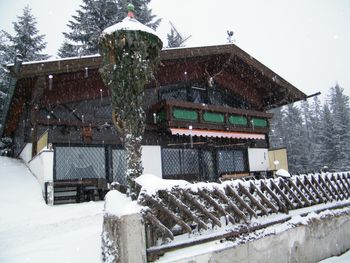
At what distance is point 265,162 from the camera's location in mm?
19578

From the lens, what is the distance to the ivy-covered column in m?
5.56

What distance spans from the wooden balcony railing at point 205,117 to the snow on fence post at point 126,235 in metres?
9.31

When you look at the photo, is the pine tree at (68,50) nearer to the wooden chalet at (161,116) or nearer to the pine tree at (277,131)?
the wooden chalet at (161,116)

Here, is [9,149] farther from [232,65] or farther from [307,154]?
[307,154]

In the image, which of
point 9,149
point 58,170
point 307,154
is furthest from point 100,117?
point 307,154

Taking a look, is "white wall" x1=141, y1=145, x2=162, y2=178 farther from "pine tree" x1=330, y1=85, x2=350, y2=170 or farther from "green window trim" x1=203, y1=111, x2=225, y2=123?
"pine tree" x1=330, y1=85, x2=350, y2=170

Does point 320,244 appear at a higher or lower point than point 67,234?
lower

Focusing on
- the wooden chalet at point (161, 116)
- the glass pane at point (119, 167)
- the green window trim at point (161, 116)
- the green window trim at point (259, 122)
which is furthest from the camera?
the green window trim at point (259, 122)

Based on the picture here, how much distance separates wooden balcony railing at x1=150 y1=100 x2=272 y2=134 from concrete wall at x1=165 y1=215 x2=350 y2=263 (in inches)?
315

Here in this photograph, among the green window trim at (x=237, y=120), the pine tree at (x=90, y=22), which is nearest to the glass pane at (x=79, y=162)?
the green window trim at (x=237, y=120)

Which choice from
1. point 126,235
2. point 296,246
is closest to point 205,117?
point 296,246

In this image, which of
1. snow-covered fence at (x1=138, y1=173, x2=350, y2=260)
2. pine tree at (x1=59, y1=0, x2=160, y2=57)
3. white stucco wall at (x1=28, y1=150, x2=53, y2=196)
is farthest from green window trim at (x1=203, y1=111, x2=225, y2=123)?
pine tree at (x1=59, y1=0, x2=160, y2=57)

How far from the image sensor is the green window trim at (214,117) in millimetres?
14922

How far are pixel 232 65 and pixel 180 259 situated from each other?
49.4 ft
